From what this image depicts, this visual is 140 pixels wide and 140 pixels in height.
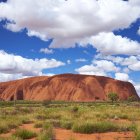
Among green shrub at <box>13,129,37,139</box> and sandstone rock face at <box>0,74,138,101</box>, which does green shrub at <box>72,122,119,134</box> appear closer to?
green shrub at <box>13,129,37,139</box>

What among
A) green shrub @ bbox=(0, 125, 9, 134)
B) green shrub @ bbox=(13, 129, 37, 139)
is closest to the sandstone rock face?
green shrub @ bbox=(0, 125, 9, 134)

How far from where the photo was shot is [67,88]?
6949 inches

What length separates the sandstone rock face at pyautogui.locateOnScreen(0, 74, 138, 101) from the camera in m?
171

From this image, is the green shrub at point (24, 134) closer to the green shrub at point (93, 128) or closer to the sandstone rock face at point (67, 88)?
the green shrub at point (93, 128)

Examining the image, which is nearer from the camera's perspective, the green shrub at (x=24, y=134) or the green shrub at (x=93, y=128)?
the green shrub at (x=24, y=134)

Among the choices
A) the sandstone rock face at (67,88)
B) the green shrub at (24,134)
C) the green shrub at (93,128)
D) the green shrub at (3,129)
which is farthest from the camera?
the sandstone rock face at (67,88)

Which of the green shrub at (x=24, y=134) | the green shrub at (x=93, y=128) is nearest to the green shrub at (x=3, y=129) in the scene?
the green shrub at (x=24, y=134)

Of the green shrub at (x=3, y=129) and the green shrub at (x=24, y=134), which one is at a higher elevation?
the green shrub at (x=3, y=129)

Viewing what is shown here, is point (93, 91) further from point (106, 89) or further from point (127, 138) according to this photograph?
point (127, 138)

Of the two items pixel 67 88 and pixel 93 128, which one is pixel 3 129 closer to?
pixel 93 128

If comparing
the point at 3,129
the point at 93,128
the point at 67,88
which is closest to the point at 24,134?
the point at 3,129

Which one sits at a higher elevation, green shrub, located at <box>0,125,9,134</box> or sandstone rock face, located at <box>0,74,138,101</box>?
sandstone rock face, located at <box>0,74,138,101</box>

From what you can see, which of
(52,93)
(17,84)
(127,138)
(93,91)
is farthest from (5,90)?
(127,138)

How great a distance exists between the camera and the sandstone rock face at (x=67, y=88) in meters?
171
